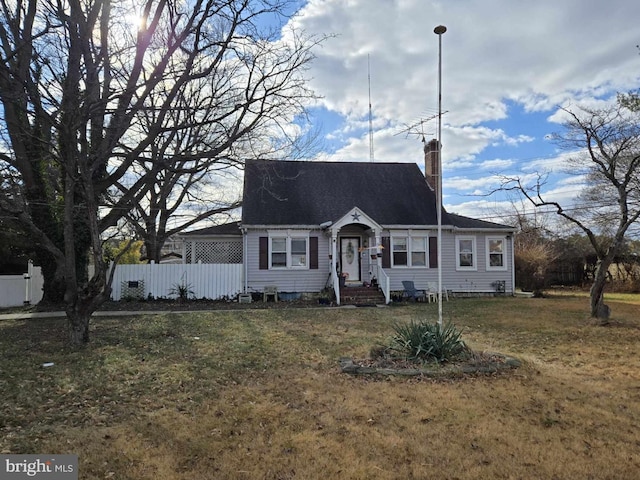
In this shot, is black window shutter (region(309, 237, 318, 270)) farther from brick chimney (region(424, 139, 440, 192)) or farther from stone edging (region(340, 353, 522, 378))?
stone edging (region(340, 353, 522, 378))

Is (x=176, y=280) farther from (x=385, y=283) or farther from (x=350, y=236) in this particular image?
(x=385, y=283)

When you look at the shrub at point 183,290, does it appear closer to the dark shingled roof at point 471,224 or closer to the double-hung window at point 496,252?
the dark shingled roof at point 471,224

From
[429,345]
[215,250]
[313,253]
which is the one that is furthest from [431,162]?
[429,345]

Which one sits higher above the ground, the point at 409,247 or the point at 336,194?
the point at 336,194

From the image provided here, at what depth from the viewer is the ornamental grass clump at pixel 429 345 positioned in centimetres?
692

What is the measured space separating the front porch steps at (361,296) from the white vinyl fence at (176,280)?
14.4 feet

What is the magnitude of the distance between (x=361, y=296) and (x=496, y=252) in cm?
738

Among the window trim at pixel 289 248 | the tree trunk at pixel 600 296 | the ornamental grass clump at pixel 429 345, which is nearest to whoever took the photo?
the ornamental grass clump at pixel 429 345

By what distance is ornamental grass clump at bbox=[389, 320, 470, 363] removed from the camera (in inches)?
273

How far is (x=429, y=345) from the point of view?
23.0ft

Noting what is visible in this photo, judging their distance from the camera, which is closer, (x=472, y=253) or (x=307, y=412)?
(x=307, y=412)

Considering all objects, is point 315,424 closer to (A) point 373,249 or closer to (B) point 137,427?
(B) point 137,427

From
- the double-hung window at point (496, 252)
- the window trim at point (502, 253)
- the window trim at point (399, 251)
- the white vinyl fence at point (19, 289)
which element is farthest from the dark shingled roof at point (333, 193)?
the white vinyl fence at point (19, 289)

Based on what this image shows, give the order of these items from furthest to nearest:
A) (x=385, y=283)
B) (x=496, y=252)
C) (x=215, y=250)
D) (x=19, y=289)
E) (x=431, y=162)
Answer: (x=431, y=162), (x=496, y=252), (x=215, y=250), (x=385, y=283), (x=19, y=289)
